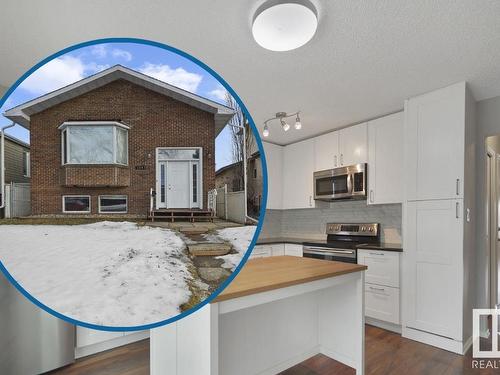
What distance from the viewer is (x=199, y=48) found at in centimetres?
220

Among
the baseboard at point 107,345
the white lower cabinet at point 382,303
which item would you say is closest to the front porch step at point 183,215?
the baseboard at point 107,345

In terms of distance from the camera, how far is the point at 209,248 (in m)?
0.36

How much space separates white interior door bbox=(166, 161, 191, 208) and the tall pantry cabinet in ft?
10.1

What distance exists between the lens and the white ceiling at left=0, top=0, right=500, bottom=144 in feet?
5.81

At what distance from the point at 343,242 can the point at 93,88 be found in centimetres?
404

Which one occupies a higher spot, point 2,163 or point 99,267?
point 2,163

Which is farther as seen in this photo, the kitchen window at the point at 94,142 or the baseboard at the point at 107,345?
the baseboard at the point at 107,345

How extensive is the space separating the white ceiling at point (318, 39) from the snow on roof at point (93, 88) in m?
1.54

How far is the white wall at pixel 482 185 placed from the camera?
310cm

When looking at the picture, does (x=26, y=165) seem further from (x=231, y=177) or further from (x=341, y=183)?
(x=341, y=183)

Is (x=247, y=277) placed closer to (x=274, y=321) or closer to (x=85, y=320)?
(x=274, y=321)

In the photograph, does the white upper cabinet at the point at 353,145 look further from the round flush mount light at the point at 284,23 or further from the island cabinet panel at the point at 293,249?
the round flush mount light at the point at 284,23

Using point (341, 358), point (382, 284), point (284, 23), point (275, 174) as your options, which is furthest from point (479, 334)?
point (284, 23)

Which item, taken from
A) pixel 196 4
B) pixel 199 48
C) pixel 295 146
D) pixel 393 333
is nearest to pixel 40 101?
pixel 196 4
